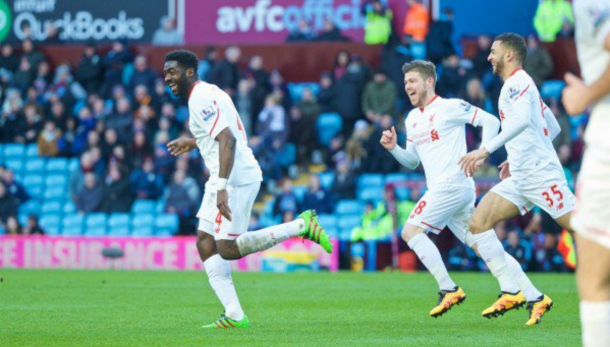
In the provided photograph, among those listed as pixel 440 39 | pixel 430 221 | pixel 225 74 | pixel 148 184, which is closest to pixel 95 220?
pixel 148 184

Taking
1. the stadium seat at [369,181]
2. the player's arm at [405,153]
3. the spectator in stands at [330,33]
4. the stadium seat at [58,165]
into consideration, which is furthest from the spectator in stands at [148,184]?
the player's arm at [405,153]

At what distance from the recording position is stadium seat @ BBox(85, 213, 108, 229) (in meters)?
24.4

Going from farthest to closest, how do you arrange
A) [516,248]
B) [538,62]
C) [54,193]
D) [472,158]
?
1. [54,193]
2. [538,62]
3. [516,248]
4. [472,158]

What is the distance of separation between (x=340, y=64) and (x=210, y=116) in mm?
15323

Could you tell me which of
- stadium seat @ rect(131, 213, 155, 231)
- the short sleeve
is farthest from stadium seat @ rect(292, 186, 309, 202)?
the short sleeve

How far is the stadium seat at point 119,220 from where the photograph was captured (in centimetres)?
2430

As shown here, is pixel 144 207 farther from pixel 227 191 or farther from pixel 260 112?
pixel 227 191

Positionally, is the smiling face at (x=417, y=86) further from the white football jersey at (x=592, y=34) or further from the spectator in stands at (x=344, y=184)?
the spectator in stands at (x=344, y=184)

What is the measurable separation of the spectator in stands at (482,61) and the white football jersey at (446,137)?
12.6 meters

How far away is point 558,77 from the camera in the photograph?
81.0 feet

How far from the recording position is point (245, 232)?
32.3 ft

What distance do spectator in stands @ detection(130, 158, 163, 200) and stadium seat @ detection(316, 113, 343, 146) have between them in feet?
11.9

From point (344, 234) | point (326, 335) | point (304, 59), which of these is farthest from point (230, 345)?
point (304, 59)

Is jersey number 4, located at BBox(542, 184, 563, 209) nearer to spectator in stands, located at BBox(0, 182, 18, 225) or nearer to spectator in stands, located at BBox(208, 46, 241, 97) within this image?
spectator in stands, located at BBox(208, 46, 241, 97)
